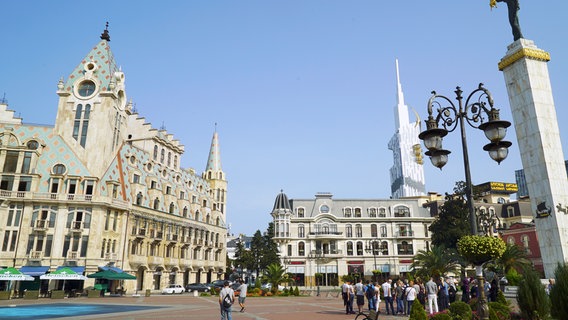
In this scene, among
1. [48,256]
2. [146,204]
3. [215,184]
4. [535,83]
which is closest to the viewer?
[535,83]

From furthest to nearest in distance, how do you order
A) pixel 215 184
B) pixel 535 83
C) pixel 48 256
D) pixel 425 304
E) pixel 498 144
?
1. pixel 215 184
2. pixel 48 256
3. pixel 535 83
4. pixel 425 304
5. pixel 498 144

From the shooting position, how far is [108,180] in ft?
144

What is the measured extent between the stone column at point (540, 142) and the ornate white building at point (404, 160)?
12966 cm

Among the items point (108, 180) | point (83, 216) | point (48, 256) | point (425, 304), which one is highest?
point (108, 180)

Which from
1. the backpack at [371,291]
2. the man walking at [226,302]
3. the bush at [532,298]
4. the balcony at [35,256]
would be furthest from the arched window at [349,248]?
the bush at [532,298]

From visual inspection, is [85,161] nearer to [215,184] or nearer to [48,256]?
[48,256]

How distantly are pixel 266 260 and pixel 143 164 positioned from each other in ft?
93.7

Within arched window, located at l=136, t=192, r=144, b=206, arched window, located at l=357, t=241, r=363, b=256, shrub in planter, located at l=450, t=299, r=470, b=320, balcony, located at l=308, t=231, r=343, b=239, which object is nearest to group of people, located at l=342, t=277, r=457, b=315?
shrub in planter, located at l=450, t=299, r=470, b=320

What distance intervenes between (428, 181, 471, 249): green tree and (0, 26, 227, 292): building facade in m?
33.7

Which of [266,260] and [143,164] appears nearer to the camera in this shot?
[143,164]

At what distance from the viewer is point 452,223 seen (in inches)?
2108

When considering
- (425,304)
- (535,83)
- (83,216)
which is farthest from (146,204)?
(535,83)

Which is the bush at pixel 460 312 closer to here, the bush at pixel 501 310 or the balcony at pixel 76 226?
the bush at pixel 501 310

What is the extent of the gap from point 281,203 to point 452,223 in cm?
2643
